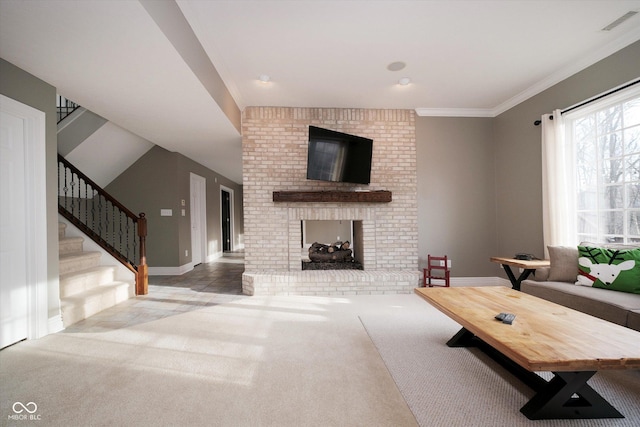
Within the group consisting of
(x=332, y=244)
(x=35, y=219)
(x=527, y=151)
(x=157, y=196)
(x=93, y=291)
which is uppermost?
(x=527, y=151)

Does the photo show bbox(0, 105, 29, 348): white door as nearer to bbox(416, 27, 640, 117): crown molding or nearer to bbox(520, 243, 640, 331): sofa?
bbox(520, 243, 640, 331): sofa

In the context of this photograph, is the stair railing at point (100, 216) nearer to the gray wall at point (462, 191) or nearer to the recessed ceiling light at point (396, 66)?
the recessed ceiling light at point (396, 66)

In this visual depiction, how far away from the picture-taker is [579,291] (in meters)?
2.47

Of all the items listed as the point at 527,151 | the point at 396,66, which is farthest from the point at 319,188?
the point at 527,151

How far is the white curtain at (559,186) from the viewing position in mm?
3396

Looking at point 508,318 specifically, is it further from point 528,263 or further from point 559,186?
point 559,186

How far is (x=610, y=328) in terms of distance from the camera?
160 centimetres

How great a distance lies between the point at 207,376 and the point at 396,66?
333cm

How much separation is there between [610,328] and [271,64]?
11.1ft

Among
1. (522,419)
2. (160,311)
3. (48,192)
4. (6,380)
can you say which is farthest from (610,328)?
(48,192)

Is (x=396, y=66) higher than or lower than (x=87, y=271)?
higher

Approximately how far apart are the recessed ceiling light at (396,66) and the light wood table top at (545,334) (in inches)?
94.8

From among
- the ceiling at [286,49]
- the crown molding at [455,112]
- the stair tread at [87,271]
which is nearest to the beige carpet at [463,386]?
the ceiling at [286,49]

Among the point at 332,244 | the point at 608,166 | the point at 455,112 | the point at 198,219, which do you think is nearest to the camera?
the point at 608,166
